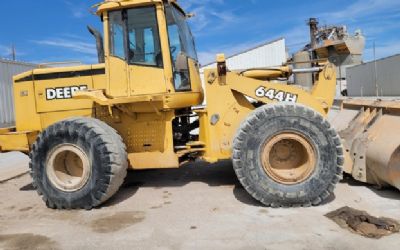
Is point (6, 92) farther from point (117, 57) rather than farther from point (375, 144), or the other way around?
point (375, 144)

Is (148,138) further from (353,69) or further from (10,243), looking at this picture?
(353,69)

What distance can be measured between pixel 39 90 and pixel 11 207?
5.86 ft

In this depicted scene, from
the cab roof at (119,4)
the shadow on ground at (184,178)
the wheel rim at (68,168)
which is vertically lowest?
the shadow on ground at (184,178)

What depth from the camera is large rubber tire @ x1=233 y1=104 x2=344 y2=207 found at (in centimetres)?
506

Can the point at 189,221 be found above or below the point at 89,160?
below

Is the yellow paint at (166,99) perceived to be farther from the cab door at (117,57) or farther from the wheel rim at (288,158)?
the wheel rim at (288,158)

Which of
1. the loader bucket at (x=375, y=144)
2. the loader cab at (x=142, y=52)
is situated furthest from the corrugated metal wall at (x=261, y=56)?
the loader cab at (x=142, y=52)

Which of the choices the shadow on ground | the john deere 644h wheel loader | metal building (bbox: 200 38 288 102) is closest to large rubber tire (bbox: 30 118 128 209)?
the john deere 644h wheel loader

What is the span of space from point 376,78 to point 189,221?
18920mm

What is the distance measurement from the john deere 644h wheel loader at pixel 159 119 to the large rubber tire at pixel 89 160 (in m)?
0.01

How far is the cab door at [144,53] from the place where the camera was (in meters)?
5.80

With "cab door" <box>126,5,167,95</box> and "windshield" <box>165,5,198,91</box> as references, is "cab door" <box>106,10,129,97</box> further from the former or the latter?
"windshield" <box>165,5,198,91</box>

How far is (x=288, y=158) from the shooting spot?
215 inches

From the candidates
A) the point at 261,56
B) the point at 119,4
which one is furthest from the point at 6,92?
the point at 119,4
